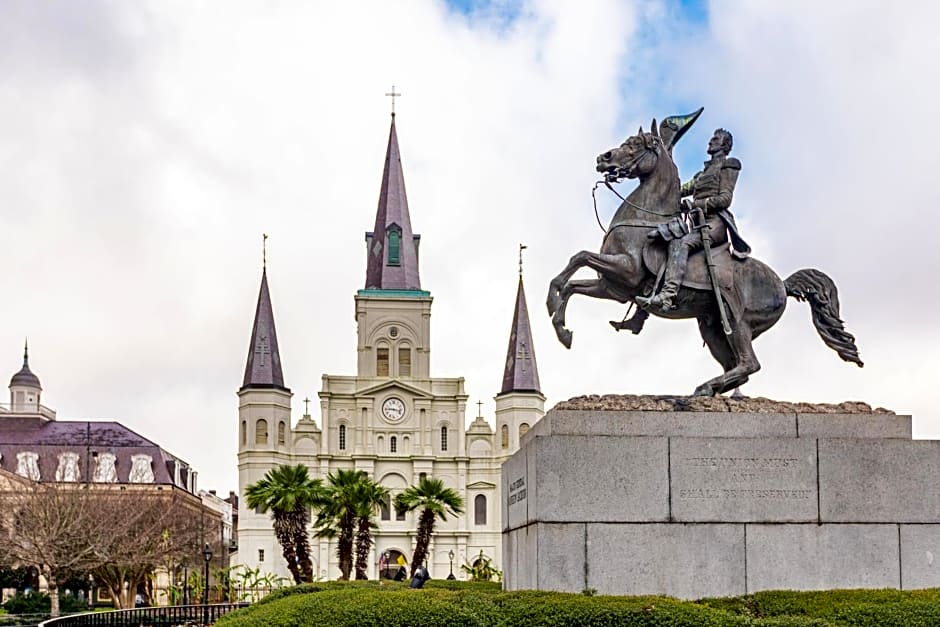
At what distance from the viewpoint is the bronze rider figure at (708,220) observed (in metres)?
12.3

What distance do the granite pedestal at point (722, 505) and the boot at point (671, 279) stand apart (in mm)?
1224

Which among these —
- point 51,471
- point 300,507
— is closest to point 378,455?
point 51,471

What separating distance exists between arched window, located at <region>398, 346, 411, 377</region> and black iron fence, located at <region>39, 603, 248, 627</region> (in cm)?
5589

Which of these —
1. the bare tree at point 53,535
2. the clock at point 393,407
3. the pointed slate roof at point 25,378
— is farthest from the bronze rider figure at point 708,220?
the pointed slate roof at point 25,378

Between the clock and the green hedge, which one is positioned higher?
the clock

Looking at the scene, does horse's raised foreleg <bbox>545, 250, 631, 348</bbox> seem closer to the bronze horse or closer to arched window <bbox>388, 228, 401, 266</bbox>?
the bronze horse

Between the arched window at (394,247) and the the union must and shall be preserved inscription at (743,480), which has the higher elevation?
the arched window at (394,247)

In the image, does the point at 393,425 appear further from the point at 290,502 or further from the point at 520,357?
the point at 290,502

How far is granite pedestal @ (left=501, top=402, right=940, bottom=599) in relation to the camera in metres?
11.2

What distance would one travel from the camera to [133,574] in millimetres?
51438

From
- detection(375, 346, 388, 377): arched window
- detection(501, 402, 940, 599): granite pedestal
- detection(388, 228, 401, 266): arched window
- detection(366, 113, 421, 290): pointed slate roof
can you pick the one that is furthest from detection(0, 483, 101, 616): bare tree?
detection(388, 228, 401, 266): arched window

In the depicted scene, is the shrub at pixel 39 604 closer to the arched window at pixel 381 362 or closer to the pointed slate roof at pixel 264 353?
the pointed slate roof at pixel 264 353

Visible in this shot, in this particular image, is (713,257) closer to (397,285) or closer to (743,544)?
(743,544)

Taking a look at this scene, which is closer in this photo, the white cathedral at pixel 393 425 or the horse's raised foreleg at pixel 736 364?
the horse's raised foreleg at pixel 736 364
